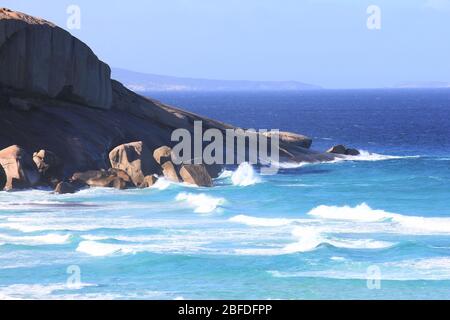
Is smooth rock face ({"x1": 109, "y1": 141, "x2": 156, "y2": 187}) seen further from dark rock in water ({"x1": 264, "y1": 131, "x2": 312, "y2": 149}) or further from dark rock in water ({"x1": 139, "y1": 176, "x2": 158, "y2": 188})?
dark rock in water ({"x1": 264, "y1": 131, "x2": 312, "y2": 149})

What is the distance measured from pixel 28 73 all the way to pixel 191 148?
11746 millimetres

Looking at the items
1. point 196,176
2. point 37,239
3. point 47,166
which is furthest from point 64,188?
point 37,239

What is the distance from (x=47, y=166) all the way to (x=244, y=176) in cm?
1325

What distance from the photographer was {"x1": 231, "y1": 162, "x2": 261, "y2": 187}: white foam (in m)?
66.2

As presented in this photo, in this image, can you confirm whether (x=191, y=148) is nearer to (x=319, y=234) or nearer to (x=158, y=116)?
(x=158, y=116)

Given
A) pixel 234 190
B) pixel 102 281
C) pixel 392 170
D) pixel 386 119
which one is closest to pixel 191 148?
pixel 234 190

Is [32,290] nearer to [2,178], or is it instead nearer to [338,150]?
[2,178]

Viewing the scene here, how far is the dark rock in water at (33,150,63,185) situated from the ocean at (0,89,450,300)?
1.74m

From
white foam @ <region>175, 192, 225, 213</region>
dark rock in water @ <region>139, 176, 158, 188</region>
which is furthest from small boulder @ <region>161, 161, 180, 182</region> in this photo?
white foam @ <region>175, 192, 225, 213</region>

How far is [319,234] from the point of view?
4528 centimetres

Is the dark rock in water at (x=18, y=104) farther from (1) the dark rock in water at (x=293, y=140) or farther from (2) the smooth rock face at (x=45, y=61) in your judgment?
(1) the dark rock in water at (x=293, y=140)

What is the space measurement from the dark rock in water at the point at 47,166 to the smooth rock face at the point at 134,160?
3.96m

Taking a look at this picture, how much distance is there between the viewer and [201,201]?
56969mm
